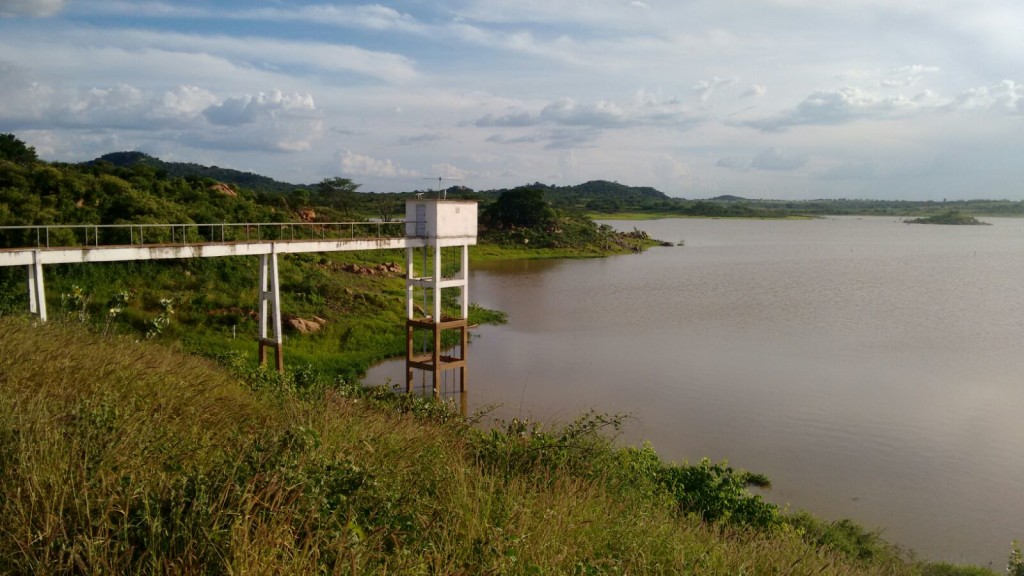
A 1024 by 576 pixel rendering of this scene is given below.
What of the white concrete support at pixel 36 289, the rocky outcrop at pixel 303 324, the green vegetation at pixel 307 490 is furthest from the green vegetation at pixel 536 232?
the green vegetation at pixel 307 490

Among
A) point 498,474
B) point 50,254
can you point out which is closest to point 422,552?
point 498,474

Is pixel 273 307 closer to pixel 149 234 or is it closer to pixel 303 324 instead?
pixel 303 324

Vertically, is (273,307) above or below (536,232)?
below

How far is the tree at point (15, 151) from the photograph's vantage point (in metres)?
33.2

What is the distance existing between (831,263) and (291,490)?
54.3 meters

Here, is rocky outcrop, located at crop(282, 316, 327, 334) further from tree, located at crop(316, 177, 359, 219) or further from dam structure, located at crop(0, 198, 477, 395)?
tree, located at crop(316, 177, 359, 219)

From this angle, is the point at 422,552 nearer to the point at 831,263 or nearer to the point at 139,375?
the point at 139,375

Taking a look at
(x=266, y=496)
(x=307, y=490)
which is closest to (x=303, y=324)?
(x=307, y=490)

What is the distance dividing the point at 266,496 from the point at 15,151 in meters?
37.0

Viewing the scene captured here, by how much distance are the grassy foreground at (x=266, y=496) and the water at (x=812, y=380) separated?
221 inches

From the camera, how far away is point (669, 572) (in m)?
5.30

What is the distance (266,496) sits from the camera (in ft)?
13.6

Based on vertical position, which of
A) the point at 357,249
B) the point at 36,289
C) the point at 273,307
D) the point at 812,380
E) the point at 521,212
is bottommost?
the point at 812,380

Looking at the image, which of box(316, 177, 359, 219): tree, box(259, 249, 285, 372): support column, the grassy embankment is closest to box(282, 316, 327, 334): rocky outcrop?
box(259, 249, 285, 372): support column
